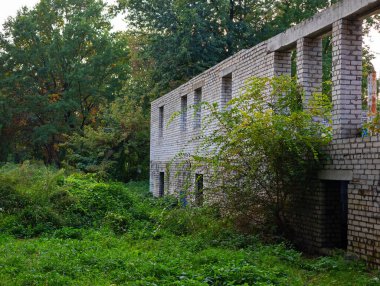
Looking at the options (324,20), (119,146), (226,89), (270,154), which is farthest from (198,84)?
(119,146)

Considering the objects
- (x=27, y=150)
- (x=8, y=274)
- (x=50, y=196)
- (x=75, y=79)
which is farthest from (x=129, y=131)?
(x=8, y=274)

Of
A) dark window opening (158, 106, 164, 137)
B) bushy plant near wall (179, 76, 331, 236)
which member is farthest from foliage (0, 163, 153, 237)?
dark window opening (158, 106, 164, 137)

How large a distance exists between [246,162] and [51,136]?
1272 inches

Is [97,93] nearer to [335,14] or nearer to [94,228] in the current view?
[94,228]

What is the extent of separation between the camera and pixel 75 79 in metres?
39.7

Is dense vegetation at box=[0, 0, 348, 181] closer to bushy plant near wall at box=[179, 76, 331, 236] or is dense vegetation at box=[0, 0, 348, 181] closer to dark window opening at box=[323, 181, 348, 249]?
bushy plant near wall at box=[179, 76, 331, 236]

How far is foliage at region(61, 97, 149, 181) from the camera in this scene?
96.0ft

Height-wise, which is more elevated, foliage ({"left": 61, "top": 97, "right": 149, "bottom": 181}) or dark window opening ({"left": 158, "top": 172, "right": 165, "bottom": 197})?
foliage ({"left": 61, "top": 97, "right": 149, "bottom": 181})

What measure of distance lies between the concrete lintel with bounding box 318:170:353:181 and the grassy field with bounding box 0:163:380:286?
140cm

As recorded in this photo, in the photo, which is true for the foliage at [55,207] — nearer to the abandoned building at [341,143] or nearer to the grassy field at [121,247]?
the grassy field at [121,247]

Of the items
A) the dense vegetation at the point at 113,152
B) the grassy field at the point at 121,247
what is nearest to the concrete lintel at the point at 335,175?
the dense vegetation at the point at 113,152

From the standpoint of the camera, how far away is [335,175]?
32.1 feet

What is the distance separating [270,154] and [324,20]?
2912 millimetres

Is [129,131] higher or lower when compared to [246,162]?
higher
